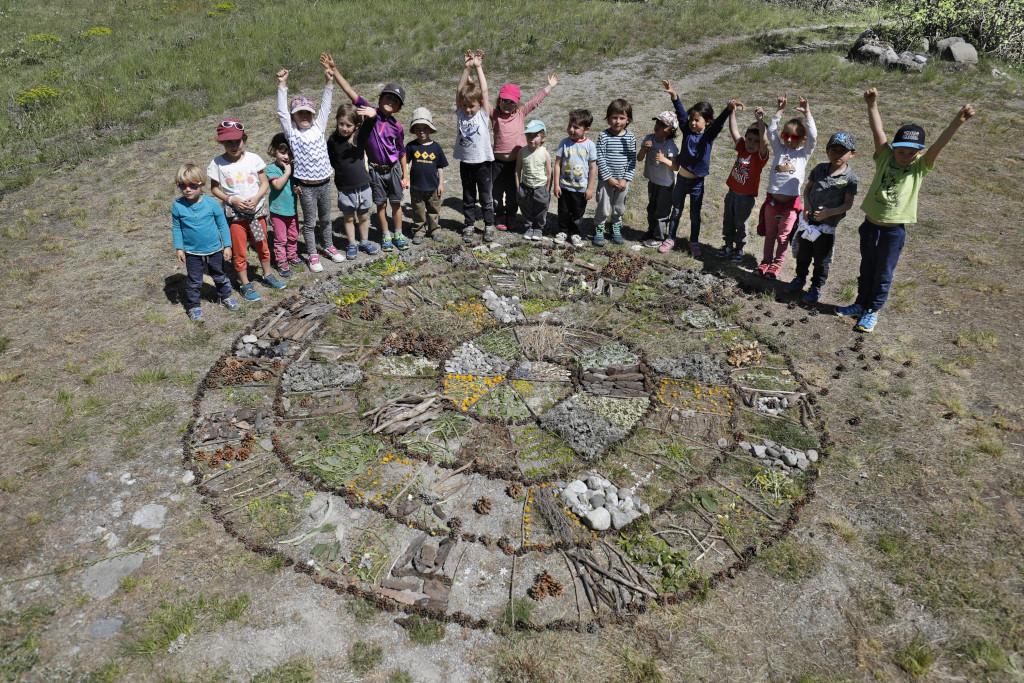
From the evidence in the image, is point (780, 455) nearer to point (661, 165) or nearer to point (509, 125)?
point (661, 165)

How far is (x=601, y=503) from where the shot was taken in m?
6.84

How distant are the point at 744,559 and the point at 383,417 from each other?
4.40 m

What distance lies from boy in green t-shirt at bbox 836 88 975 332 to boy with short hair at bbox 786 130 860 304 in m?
0.33

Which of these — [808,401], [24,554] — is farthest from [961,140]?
[24,554]

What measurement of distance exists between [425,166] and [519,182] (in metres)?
1.79

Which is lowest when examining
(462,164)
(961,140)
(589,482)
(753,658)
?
(753,658)

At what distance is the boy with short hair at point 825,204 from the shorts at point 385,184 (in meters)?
6.61

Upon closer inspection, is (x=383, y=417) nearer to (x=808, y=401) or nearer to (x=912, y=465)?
(x=808, y=401)

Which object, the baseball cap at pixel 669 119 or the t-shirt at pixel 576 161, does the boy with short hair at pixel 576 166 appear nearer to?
the t-shirt at pixel 576 161

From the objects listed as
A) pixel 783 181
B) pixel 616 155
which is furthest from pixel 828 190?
pixel 616 155

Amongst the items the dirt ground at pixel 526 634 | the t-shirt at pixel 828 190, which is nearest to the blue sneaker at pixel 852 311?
the dirt ground at pixel 526 634

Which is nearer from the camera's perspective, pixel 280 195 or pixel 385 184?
pixel 280 195

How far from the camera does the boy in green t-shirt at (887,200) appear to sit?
27.8 feet

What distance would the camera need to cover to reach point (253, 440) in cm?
762
